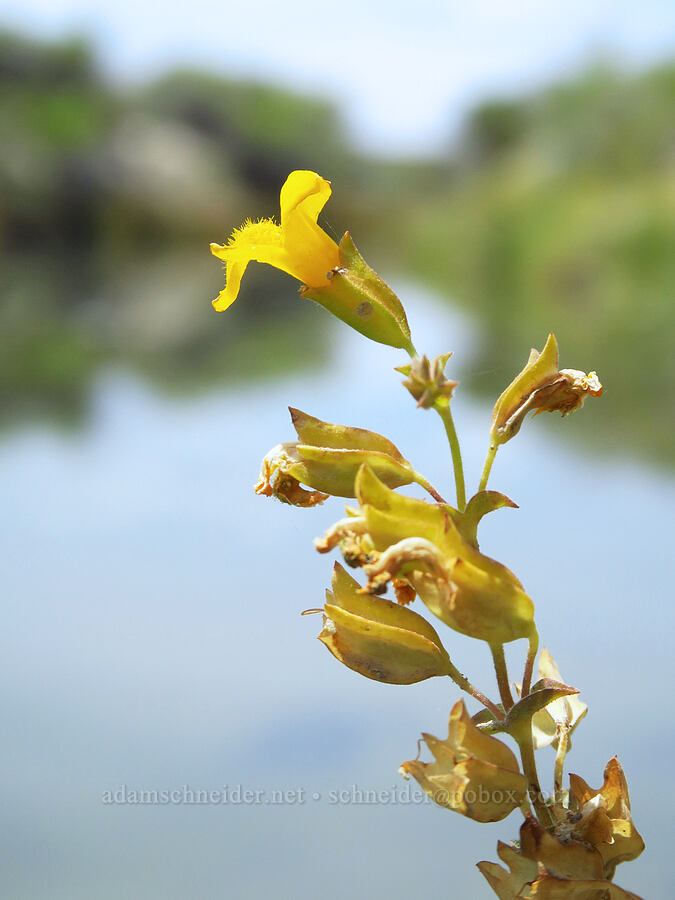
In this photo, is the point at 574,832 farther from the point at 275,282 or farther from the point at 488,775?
the point at 275,282

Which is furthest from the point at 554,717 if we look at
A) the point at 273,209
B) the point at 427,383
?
the point at 273,209

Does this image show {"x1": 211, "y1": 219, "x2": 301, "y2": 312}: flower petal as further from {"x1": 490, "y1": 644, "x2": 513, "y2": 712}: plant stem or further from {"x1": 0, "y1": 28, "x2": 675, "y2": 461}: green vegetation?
{"x1": 0, "y1": 28, "x2": 675, "y2": 461}: green vegetation

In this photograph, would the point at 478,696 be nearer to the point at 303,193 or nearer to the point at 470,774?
the point at 470,774

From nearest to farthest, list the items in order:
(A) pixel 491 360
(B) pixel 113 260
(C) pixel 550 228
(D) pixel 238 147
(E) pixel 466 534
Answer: (E) pixel 466 534
(A) pixel 491 360
(C) pixel 550 228
(B) pixel 113 260
(D) pixel 238 147

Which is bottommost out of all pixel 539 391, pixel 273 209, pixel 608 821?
pixel 608 821

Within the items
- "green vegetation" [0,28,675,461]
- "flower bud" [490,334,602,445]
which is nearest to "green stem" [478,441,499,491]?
"flower bud" [490,334,602,445]

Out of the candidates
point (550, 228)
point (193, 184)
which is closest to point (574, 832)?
point (550, 228)

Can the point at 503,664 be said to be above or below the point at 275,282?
below

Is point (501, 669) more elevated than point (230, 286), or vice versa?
point (230, 286)
